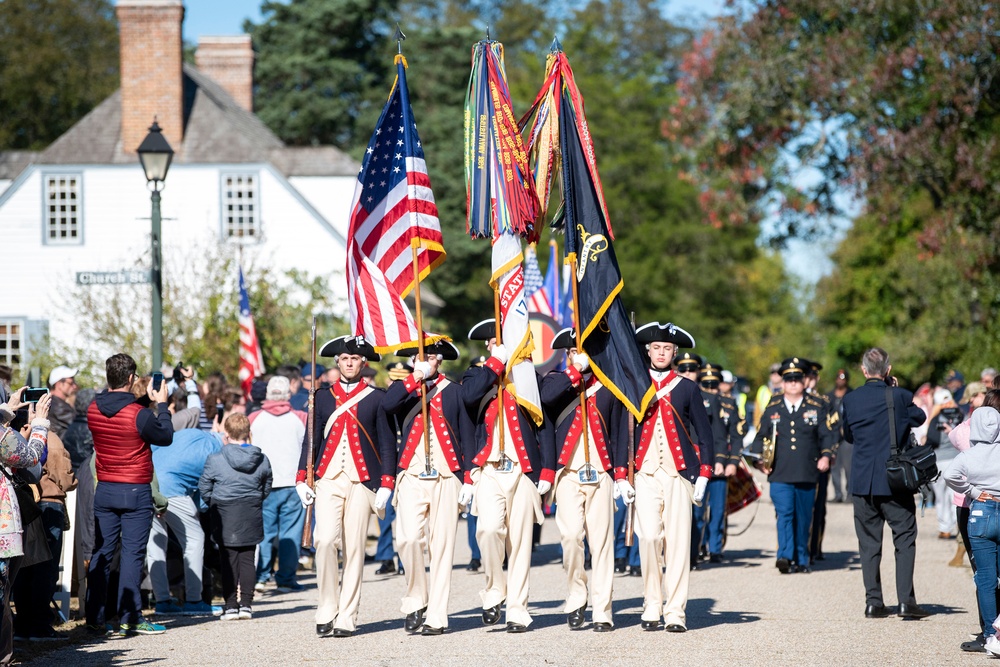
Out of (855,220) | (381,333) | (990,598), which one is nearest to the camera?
(990,598)

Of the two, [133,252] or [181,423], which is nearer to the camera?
[181,423]

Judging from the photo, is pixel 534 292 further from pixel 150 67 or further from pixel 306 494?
pixel 306 494

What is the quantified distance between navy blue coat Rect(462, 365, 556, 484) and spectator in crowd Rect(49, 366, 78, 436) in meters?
3.99

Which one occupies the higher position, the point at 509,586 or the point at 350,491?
the point at 350,491

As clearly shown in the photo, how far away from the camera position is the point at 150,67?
33469mm

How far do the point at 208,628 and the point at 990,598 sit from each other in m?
5.71

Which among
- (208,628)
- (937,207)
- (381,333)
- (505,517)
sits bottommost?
(208,628)

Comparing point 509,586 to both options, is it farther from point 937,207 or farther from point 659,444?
point 937,207

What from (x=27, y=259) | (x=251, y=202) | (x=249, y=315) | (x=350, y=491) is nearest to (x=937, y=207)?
(x=249, y=315)

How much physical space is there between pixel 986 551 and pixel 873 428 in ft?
6.03

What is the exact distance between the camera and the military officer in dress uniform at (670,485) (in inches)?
410

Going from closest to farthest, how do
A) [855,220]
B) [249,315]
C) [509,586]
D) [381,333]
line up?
[509,586], [381,333], [249,315], [855,220]

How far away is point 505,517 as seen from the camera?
10.6m

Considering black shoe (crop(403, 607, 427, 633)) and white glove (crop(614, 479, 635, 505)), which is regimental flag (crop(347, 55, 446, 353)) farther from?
black shoe (crop(403, 607, 427, 633))
